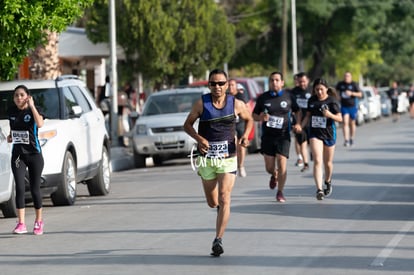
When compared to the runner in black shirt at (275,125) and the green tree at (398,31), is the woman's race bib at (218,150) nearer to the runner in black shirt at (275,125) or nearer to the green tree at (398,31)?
the runner in black shirt at (275,125)

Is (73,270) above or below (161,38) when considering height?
below

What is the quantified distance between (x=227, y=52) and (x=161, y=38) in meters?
5.48

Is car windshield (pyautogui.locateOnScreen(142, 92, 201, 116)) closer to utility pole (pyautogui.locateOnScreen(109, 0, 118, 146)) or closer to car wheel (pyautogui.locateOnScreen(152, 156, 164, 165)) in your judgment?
car wheel (pyautogui.locateOnScreen(152, 156, 164, 165))

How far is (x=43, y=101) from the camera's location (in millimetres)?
17688

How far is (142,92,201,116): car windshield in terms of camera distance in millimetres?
27281

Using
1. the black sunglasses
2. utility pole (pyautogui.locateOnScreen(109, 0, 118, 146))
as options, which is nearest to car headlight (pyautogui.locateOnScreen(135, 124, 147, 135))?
utility pole (pyautogui.locateOnScreen(109, 0, 118, 146))

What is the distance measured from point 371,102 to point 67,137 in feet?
130

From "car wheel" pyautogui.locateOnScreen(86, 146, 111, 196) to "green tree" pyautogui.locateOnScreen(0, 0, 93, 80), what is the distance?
2117mm

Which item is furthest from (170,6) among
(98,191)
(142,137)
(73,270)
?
(73,270)

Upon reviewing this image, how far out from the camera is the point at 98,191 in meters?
19.4

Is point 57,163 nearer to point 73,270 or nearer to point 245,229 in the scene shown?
point 245,229

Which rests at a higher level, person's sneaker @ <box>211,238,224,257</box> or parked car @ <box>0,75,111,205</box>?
parked car @ <box>0,75,111,205</box>

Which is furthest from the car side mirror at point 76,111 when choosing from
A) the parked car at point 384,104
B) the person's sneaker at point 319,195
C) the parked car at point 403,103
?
the parked car at point 403,103

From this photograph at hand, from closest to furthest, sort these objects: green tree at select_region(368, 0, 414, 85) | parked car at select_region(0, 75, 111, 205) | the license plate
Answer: parked car at select_region(0, 75, 111, 205), the license plate, green tree at select_region(368, 0, 414, 85)
